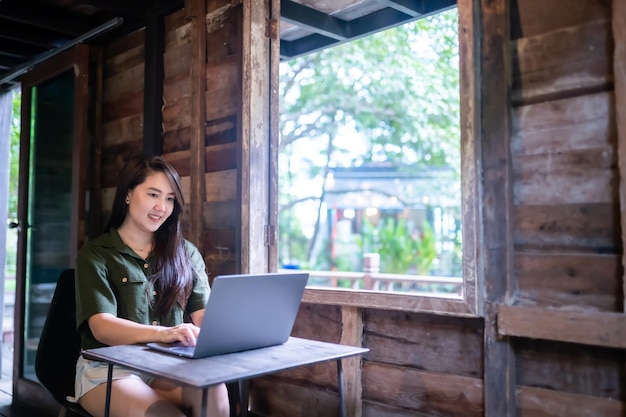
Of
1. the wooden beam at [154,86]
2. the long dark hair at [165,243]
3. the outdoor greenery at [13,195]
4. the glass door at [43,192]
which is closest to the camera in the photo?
the long dark hair at [165,243]

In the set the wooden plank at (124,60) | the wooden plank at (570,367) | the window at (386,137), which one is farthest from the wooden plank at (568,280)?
the window at (386,137)

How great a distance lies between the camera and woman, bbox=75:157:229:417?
200cm

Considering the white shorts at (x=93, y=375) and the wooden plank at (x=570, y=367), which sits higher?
the wooden plank at (x=570, y=367)

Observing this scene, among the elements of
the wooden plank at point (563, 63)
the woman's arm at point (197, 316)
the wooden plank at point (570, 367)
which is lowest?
the wooden plank at point (570, 367)

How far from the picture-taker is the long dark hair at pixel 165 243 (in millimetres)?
2307

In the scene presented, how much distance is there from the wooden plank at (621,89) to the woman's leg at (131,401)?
145 cm

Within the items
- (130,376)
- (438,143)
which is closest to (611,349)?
(130,376)

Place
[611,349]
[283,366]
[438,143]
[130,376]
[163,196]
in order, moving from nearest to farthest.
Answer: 1. [283,366]
2. [611,349]
3. [130,376]
4. [163,196]
5. [438,143]

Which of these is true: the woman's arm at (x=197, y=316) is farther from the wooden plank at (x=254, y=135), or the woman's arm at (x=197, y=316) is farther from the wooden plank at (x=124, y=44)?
the wooden plank at (x=124, y=44)

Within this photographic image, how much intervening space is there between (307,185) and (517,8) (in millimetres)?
9425

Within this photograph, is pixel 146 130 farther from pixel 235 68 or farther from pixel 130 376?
pixel 130 376

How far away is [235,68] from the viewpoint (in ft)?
9.50

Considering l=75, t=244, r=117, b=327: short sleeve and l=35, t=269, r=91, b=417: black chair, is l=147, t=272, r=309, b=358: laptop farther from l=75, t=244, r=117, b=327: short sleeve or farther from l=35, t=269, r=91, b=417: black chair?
l=35, t=269, r=91, b=417: black chair

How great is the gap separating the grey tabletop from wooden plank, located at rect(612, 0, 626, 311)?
90cm
